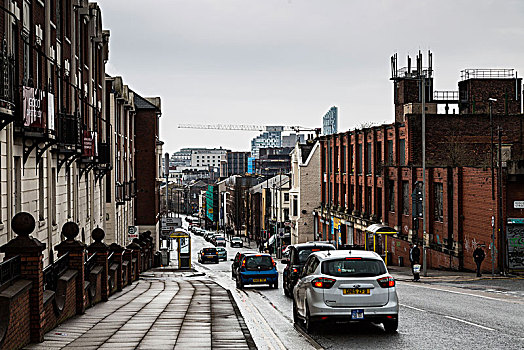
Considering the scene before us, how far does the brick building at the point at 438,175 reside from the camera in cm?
3309

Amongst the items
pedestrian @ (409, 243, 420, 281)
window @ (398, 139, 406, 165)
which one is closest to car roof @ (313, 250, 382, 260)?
pedestrian @ (409, 243, 420, 281)

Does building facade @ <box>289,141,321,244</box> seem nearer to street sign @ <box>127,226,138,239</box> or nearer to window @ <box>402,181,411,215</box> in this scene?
street sign @ <box>127,226,138,239</box>

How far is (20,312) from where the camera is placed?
10938 millimetres

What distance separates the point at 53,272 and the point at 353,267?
5971mm

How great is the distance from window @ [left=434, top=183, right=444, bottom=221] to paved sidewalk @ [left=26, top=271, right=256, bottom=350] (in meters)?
22.5

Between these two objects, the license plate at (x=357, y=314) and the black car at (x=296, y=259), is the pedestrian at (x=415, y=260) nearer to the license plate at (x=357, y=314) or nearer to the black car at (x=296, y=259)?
the black car at (x=296, y=259)

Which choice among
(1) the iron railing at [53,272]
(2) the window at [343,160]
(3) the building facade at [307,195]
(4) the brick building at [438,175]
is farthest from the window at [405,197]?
(1) the iron railing at [53,272]

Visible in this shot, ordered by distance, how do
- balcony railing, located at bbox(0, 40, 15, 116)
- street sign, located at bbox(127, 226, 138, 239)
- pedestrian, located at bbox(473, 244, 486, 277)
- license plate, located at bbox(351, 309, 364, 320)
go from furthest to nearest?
1. street sign, located at bbox(127, 226, 138, 239)
2. pedestrian, located at bbox(473, 244, 486, 277)
3. balcony railing, located at bbox(0, 40, 15, 116)
4. license plate, located at bbox(351, 309, 364, 320)

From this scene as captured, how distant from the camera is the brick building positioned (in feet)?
109

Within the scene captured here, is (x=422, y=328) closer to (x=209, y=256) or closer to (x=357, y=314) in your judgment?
(x=357, y=314)

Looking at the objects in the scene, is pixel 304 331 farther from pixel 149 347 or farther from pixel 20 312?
pixel 20 312

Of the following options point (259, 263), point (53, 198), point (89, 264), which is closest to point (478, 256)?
point (259, 263)

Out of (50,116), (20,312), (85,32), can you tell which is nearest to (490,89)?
(85,32)

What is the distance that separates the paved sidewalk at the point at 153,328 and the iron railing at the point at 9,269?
3.98 ft
